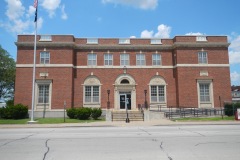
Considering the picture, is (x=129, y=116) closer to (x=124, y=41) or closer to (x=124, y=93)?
(x=124, y=93)

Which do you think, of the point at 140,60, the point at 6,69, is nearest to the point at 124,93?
the point at 140,60

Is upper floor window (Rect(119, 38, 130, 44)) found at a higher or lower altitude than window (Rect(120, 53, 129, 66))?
higher

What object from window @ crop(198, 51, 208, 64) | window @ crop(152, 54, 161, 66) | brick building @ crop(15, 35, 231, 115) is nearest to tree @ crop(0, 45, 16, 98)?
brick building @ crop(15, 35, 231, 115)

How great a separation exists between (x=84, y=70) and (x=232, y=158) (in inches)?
1101

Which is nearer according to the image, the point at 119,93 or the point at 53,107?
the point at 53,107

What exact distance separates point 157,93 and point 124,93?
4.79 metres

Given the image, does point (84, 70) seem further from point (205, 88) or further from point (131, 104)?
point (205, 88)

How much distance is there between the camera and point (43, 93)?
1249 inches

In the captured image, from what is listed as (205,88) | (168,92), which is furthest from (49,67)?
(205,88)

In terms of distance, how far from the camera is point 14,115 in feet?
92.0

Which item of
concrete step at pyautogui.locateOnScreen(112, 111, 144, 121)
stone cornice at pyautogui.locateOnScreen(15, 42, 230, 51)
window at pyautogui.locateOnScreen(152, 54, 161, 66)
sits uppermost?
stone cornice at pyautogui.locateOnScreen(15, 42, 230, 51)

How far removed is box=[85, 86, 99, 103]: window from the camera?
32750 mm

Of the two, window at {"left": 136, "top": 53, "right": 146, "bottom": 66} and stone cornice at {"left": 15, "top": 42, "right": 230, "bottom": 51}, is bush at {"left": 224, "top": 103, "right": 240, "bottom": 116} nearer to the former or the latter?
stone cornice at {"left": 15, "top": 42, "right": 230, "bottom": 51}

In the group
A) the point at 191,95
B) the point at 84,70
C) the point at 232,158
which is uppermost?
the point at 84,70
